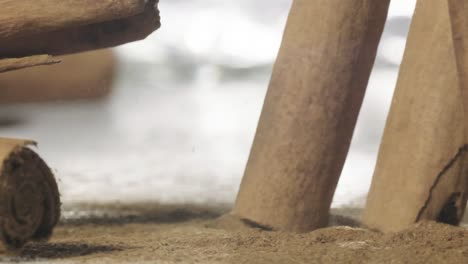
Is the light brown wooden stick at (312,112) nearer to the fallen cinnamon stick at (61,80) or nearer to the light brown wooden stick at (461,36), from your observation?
the light brown wooden stick at (461,36)

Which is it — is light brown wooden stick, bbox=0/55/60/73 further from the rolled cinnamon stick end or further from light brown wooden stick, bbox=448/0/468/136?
light brown wooden stick, bbox=448/0/468/136

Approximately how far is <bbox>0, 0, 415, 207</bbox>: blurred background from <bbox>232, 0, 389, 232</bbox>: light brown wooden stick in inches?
55.1

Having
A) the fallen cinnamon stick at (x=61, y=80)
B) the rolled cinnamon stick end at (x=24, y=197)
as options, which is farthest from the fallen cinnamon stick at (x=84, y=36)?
the fallen cinnamon stick at (x=61, y=80)

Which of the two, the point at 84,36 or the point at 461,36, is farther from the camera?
the point at 84,36

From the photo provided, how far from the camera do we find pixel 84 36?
2.51 m

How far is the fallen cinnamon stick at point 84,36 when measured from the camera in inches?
96.8

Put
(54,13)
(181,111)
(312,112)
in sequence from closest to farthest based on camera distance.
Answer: (54,13) < (312,112) < (181,111)

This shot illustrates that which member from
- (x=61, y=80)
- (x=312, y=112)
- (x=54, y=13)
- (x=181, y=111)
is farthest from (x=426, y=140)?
(x=181, y=111)

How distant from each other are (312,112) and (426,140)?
40cm

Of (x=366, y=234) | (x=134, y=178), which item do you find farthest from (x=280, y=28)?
(x=366, y=234)

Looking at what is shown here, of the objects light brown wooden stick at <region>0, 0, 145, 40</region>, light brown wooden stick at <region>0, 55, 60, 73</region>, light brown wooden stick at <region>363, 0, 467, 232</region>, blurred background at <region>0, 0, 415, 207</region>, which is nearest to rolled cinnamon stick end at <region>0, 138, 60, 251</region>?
light brown wooden stick at <region>0, 55, 60, 73</region>

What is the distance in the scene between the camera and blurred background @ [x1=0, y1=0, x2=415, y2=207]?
4500 mm

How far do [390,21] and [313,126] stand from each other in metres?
2.43

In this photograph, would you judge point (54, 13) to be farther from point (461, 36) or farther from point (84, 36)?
point (461, 36)
